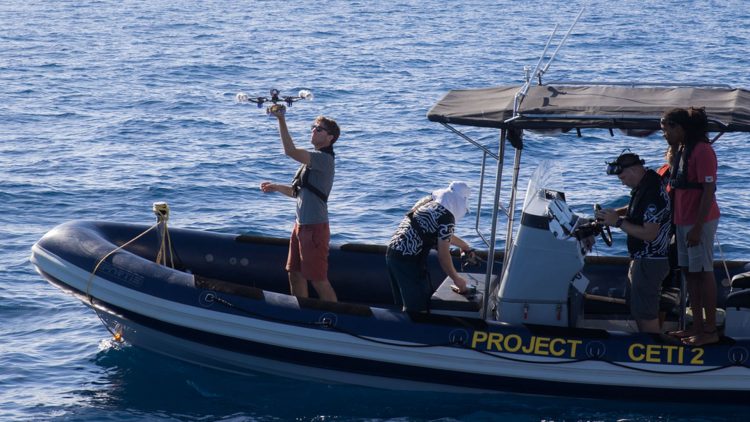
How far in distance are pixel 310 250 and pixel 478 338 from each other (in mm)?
1330

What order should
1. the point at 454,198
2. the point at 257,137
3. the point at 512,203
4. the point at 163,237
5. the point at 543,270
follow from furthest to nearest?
the point at 257,137
the point at 163,237
the point at 512,203
the point at 543,270
the point at 454,198

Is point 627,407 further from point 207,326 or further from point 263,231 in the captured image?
point 263,231

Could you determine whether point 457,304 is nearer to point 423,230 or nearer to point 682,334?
point 423,230

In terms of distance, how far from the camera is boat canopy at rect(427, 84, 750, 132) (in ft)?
22.1

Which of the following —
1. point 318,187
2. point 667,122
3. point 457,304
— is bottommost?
point 457,304

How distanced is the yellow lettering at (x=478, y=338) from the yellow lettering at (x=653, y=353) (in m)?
1.03

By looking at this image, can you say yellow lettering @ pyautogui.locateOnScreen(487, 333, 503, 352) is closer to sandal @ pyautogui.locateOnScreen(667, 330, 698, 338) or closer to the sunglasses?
sandal @ pyautogui.locateOnScreen(667, 330, 698, 338)

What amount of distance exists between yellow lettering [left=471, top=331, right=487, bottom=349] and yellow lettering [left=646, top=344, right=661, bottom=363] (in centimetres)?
103

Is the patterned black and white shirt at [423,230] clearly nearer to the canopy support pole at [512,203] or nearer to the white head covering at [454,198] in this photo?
the white head covering at [454,198]

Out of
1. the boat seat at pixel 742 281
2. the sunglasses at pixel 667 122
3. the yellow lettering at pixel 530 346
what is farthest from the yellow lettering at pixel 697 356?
the sunglasses at pixel 667 122

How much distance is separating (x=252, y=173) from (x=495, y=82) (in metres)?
7.59

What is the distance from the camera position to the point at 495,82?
20906 millimetres

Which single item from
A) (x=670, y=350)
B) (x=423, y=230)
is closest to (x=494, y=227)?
(x=423, y=230)

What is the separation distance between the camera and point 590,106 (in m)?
6.91
